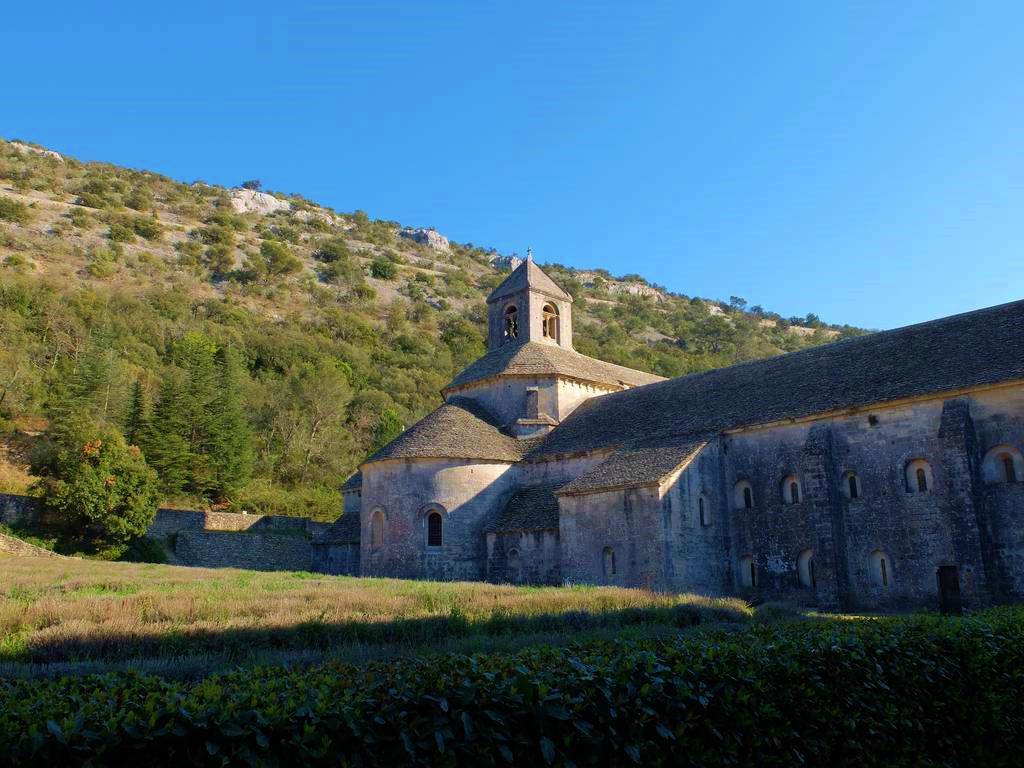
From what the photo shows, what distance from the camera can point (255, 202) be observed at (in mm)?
127812

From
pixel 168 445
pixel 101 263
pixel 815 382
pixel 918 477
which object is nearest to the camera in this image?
pixel 918 477

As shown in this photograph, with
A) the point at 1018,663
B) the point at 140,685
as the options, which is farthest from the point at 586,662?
the point at 1018,663

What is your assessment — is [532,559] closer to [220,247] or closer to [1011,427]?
[1011,427]

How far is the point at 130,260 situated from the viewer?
85125 millimetres

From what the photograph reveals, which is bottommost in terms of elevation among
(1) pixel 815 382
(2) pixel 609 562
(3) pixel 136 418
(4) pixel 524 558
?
(2) pixel 609 562

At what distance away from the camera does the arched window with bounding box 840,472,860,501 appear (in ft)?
81.2

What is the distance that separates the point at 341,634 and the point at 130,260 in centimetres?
8237

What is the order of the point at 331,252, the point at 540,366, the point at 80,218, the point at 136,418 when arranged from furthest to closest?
the point at 331,252, the point at 80,218, the point at 136,418, the point at 540,366

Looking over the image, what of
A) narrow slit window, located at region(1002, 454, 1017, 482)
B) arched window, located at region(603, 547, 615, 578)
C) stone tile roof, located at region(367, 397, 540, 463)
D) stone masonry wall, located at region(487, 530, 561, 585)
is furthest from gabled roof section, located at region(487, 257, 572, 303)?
narrow slit window, located at region(1002, 454, 1017, 482)

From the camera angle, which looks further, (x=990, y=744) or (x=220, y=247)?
(x=220, y=247)

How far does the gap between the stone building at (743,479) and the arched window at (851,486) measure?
1.7 inches

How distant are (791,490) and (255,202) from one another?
117358 millimetres

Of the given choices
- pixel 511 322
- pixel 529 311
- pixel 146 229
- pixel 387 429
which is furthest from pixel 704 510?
pixel 146 229

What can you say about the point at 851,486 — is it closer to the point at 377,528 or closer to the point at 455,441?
the point at 455,441
